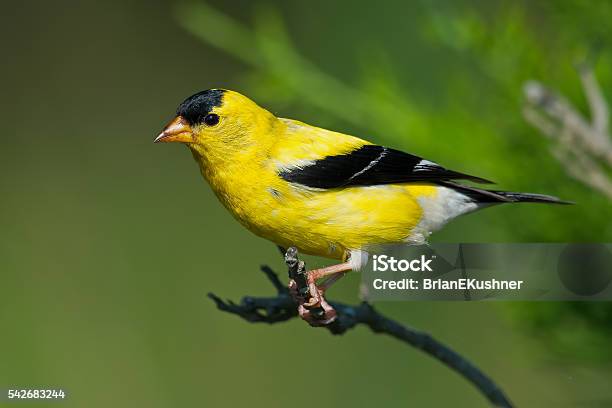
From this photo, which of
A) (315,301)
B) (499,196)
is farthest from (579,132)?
(315,301)

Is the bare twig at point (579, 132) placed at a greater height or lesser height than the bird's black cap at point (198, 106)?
lesser

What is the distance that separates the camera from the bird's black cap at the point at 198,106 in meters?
1.80

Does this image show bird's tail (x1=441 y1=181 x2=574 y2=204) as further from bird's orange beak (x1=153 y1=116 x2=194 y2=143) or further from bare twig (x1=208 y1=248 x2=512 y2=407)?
bird's orange beak (x1=153 y1=116 x2=194 y2=143)

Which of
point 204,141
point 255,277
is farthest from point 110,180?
point 204,141

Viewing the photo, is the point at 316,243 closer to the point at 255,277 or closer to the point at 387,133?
the point at 387,133

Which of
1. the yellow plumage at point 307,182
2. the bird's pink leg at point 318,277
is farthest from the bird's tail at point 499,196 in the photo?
the bird's pink leg at point 318,277

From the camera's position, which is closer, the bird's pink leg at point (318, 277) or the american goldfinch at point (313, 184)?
the bird's pink leg at point (318, 277)

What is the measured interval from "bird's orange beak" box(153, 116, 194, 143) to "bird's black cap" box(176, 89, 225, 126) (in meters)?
0.01

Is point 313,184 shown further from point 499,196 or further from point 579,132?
point 579,132

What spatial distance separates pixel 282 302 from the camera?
5.86 feet

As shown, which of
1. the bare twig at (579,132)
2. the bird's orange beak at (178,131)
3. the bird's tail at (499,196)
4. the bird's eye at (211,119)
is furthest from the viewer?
the bird's eye at (211,119)

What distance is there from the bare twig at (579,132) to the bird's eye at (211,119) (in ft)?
2.38

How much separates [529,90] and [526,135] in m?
0.48

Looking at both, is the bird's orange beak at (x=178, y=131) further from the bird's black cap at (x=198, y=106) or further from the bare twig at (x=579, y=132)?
the bare twig at (x=579, y=132)
